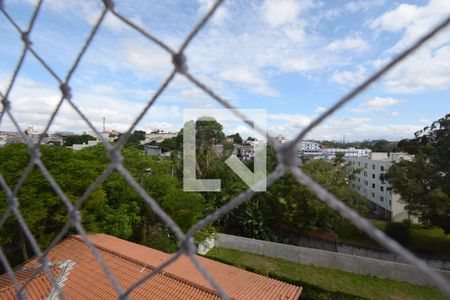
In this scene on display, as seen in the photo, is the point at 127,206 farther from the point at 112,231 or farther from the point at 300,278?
the point at 300,278

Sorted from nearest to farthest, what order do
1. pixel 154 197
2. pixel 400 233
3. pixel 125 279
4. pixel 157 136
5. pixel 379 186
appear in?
1. pixel 125 279
2. pixel 154 197
3. pixel 400 233
4. pixel 379 186
5. pixel 157 136

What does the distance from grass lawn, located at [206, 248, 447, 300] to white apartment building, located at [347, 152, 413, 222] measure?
18.1ft

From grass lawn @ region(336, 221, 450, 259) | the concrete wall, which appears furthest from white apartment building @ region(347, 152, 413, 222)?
the concrete wall

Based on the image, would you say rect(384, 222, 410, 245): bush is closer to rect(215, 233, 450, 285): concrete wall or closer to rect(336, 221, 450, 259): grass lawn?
rect(336, 221, 450, 259): grass lawn

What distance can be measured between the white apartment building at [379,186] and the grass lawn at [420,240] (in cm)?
183

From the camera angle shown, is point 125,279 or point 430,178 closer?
point 125,279

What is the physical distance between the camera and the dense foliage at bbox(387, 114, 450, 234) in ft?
28.3

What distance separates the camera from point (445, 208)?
8430 mm

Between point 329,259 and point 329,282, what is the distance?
109cm

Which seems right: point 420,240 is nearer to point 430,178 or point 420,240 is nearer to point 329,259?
point 430,178

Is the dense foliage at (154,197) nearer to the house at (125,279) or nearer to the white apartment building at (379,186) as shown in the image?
the house at (125,279)

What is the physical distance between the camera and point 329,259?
923 cm

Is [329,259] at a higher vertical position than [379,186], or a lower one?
lower

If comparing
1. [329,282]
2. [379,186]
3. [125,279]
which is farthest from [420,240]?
[125,279]
